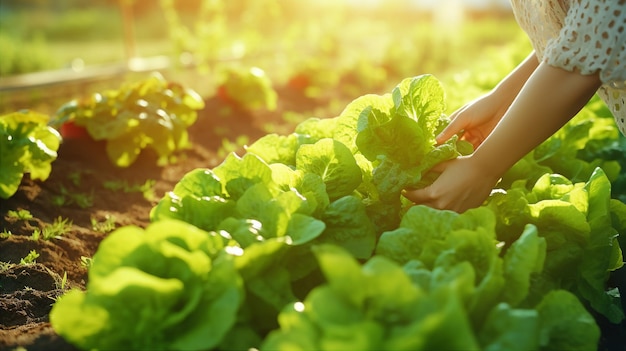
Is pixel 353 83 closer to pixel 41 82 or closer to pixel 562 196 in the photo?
pixel 41 82

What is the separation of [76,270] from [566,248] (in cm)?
199

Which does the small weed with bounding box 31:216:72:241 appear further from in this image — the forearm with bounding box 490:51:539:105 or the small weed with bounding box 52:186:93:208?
the forearm with bounding box 490:51:539:105

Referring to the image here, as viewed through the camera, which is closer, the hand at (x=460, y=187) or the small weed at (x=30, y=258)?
the hand at (x=460, y=187)

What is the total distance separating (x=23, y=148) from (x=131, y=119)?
→ 0.83 m

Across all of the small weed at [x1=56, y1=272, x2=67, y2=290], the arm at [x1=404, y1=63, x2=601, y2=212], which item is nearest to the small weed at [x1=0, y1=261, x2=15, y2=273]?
the small weed at [x1=56, y1=272, x2=67, y2=290]

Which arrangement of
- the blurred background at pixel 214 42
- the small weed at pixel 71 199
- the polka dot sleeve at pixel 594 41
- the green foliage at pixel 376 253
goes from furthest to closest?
the blurred background at pixel 214 42 → the small weed at pixel 71 199 → the polka dot sleeve at pixel 594 41 → the green foliage at pixel 376 253

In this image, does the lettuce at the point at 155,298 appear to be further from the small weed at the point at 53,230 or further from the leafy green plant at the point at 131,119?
the leafy green plant at the point at 131,119

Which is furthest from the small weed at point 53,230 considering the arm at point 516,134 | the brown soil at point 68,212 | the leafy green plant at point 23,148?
the arm at point 516,134

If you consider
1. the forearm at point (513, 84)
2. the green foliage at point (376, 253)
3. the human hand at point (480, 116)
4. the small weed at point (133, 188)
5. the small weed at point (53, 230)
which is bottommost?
the small weed at point (133, 188)

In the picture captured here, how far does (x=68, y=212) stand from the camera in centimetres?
363

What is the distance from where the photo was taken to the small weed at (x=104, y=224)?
3.42 m

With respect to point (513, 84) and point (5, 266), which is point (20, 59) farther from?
point (513, 84)

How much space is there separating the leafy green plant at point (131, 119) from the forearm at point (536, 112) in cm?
257

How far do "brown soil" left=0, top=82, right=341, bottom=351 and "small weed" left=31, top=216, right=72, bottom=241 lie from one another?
2 centimetres
